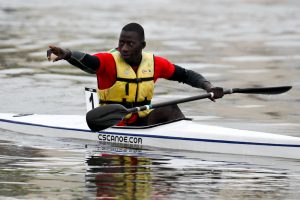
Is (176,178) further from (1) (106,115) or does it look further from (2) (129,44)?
(2) (129,44)

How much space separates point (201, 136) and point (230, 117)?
144 inches

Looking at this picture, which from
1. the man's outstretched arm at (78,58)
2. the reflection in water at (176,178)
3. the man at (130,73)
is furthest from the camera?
the man at (130,73)

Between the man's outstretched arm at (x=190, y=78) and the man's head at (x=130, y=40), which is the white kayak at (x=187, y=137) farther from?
the man's head at (x=130, y=40)

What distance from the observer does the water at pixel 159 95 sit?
1098cm

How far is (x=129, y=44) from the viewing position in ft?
44.6

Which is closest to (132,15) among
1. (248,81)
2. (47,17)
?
(47,17)

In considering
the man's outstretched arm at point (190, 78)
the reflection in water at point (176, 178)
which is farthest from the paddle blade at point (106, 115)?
the man's outstretched arm at point (190, 78)

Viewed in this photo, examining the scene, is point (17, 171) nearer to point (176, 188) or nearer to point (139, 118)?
point (176, 188)

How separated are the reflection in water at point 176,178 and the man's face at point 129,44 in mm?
1256

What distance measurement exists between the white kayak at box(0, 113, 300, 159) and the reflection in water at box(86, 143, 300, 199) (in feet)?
1.15

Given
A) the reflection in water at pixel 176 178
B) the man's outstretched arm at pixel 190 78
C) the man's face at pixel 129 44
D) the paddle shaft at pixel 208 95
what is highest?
the man's face at pixel 129 44

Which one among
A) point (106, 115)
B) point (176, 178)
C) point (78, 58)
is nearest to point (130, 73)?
point (106, 115)

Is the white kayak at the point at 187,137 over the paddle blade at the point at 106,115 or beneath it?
beneath

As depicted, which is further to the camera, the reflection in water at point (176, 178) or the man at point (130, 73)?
the man at point (130, 73)
